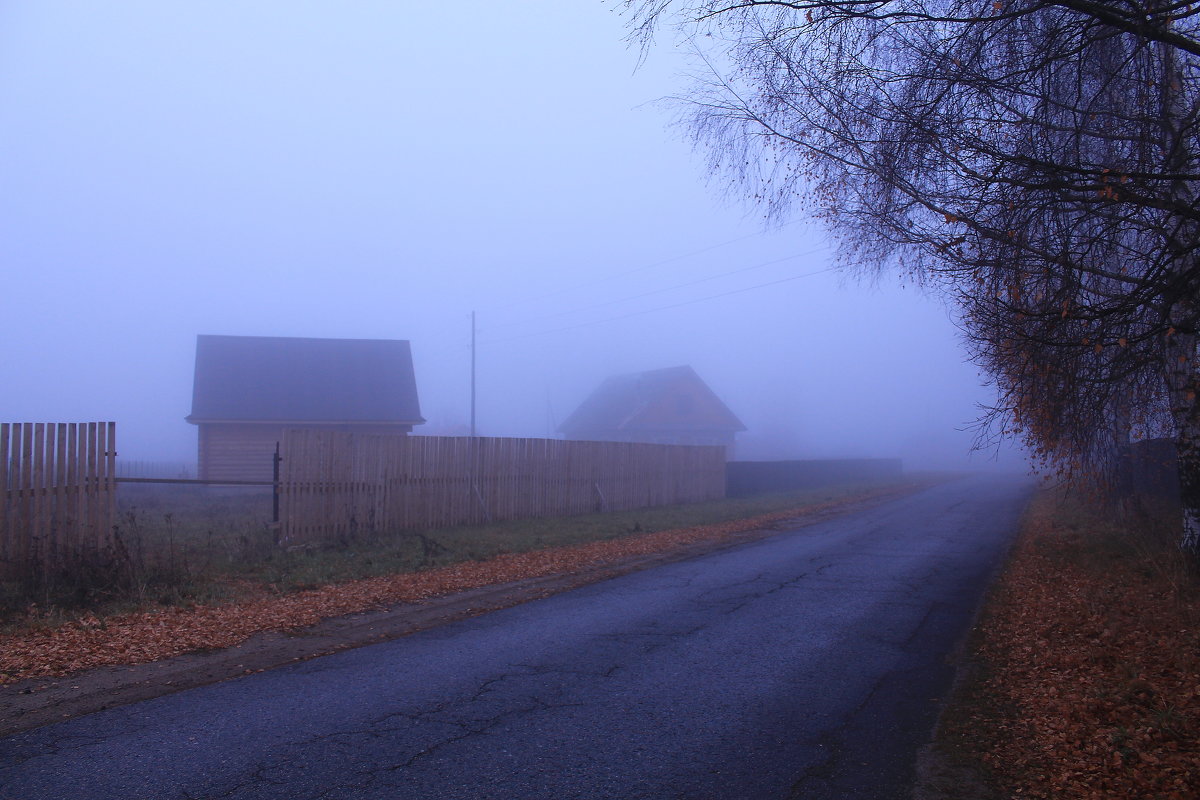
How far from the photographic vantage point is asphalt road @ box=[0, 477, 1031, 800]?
4.75 metres

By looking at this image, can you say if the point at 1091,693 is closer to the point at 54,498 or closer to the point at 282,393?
the point at 54,498

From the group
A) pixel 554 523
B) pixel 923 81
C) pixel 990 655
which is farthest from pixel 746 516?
pixel 923 81

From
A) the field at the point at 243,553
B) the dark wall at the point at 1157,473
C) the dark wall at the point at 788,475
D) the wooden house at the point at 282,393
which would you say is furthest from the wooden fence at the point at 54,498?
the dark wall at the point at 788,475

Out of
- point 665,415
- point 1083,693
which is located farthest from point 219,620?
point 665,415

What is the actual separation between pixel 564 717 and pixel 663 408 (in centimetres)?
5171

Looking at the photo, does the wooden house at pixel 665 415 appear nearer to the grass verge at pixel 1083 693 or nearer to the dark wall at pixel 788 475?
the dark wall at pixel 788 475

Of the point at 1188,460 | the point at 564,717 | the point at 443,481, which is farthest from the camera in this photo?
the point at 443,481

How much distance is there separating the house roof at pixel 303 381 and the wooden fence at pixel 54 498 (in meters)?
25.6

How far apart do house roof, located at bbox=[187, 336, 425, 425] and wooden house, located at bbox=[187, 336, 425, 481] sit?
0.14 feet

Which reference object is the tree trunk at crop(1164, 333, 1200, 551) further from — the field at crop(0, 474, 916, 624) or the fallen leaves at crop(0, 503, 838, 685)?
the field at crop(0, 474, 916, 624)

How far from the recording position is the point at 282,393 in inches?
1494

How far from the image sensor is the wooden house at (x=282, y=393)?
35.9 metres

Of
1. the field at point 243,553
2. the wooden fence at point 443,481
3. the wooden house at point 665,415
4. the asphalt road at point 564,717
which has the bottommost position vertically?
the asphalt road at point 564,717

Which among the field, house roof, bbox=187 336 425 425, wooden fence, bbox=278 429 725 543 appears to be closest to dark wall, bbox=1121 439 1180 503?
the field
